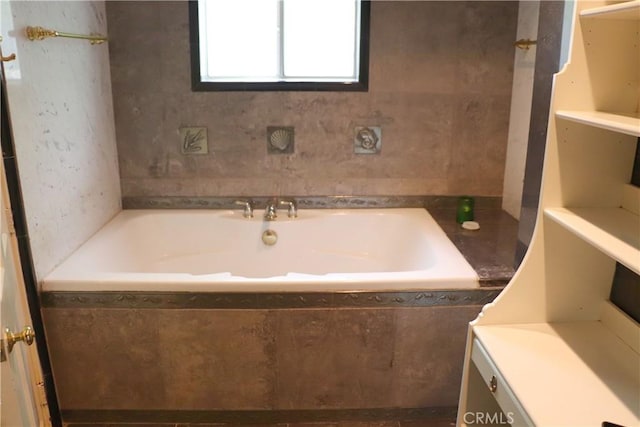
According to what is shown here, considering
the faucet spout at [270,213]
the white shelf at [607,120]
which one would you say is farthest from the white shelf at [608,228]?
the faucet spout at [270,213]

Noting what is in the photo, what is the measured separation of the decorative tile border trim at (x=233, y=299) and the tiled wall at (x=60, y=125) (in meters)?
0.17

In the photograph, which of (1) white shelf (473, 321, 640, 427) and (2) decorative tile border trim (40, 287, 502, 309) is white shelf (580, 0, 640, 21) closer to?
(1) white shelf (473, 321, 640, 427)

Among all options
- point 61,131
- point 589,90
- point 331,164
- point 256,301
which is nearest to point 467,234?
point 331,164

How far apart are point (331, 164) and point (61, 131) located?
1.34m

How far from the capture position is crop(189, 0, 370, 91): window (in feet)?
9.30

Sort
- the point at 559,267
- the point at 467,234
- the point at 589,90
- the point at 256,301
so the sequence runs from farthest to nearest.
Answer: the point at 467,234, the point at 256,301, the point at 559,267, the point at 589,90

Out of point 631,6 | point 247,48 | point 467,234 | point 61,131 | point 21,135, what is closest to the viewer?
point 631,6

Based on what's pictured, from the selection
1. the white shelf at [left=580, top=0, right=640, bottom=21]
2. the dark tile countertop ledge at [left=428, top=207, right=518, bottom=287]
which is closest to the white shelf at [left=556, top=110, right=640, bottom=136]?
the white shelf at [left=580, top=0, right=640, bottom=21]

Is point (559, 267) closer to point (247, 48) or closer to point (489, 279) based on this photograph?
point (489, 279)

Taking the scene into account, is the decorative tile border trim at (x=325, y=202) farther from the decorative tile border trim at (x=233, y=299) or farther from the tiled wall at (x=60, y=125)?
the decorative tile border trim at (x=233, y=299)

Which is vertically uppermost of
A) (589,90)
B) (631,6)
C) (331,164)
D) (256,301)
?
(631,6)

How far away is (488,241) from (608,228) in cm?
126

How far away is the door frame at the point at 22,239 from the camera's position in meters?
1.82

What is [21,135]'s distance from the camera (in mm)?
1922
